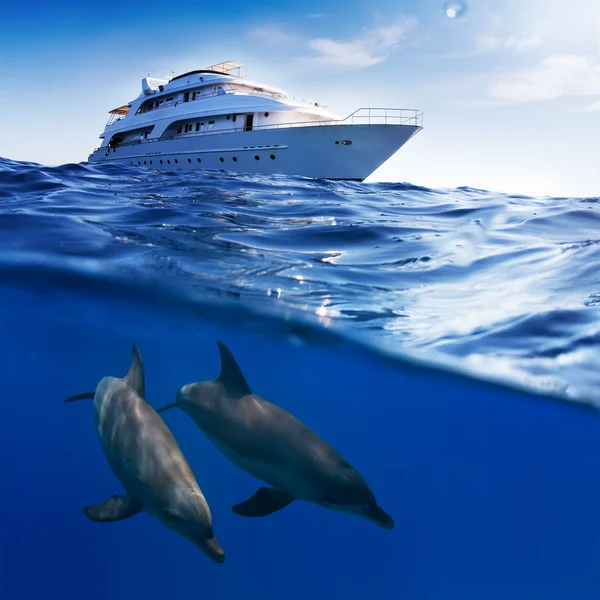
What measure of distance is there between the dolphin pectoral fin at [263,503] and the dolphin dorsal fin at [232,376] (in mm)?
790

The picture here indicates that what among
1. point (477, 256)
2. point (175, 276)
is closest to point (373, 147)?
point (477, 256)

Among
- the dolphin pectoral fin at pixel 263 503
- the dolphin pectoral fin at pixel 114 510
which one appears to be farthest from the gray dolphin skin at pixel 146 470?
the dolphin pectoral fin at pixel 263 503

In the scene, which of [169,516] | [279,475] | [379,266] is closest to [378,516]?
[279,475]

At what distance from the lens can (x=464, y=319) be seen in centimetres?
579

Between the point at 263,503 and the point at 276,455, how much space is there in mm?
361

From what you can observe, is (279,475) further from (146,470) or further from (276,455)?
(146,470)

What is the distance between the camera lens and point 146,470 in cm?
371

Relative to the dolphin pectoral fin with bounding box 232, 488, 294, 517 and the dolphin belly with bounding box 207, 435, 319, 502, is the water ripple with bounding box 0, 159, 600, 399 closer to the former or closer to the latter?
the dolphin belly with bounding box 207, 435, 319, 502

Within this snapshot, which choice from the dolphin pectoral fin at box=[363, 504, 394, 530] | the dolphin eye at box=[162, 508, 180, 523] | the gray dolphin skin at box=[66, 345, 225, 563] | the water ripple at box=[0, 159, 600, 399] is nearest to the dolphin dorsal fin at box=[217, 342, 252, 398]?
the gray dolphin skin at box=[66, 345, 225, 563]

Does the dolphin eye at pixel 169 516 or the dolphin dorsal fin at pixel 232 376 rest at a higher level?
the dolphin dorsal fin at pixel 232 376

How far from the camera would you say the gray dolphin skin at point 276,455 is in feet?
12.7

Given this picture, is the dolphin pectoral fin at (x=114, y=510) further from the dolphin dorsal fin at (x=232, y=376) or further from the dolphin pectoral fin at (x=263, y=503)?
the dolphin dorsal fin at (x=232, y=376)

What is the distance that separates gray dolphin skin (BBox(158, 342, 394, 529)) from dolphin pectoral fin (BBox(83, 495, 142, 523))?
2.53 ft

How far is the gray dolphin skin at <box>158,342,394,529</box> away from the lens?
152 inches
